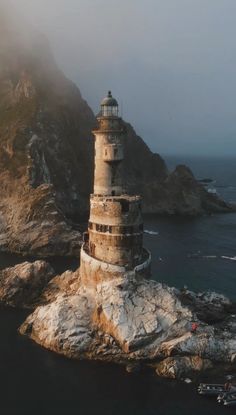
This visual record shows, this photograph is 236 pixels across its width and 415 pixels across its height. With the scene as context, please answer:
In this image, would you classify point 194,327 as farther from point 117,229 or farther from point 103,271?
point 117,229

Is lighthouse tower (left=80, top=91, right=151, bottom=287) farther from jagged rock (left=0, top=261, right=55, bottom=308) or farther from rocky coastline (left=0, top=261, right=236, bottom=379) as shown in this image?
jagged rock (left=0, top=261, right=55, bottom=308)

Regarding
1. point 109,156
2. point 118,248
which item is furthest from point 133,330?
point 109,156

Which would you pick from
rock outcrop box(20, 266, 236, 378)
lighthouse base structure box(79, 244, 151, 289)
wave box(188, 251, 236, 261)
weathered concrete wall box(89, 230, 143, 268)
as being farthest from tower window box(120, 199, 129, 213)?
wave box(188, 251, 236, 261)

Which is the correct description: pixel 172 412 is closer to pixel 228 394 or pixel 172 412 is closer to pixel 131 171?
pixel 228 394

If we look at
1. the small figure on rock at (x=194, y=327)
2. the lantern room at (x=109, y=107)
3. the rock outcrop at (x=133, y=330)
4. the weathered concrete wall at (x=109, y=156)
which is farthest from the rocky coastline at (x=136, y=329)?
the lantern room at (x=109, y=107)

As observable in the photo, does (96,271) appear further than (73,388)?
Yes
